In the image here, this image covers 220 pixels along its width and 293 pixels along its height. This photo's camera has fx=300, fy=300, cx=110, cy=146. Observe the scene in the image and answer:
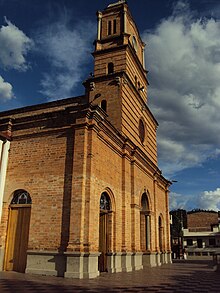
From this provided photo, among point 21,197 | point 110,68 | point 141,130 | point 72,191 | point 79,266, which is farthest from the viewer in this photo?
point 141,130

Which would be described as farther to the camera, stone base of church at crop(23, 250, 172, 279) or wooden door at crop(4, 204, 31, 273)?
wooden door at crop(4, 204, 31, 273)

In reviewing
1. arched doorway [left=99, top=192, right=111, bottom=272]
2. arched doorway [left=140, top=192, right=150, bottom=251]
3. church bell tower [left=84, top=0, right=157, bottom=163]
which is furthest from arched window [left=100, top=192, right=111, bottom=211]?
arched doorway [left=140, top=192, right=150, bottom=251]

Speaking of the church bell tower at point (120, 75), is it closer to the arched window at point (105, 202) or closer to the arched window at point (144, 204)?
the arched window at point (144, 204)

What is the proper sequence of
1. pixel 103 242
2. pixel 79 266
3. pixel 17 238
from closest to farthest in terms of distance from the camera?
pixel 79 266 < pixel 17 238 < pixel 103 242

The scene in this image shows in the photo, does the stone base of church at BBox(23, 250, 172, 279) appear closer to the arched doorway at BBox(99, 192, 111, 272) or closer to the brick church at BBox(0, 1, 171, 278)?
the brick church at BBox(0, 1, 171, 278)

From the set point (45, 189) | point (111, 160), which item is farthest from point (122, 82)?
point (45, 189)

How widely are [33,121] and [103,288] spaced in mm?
8108

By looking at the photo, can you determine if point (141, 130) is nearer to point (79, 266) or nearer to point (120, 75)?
point (120, 75)

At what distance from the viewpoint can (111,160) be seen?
1475 cm

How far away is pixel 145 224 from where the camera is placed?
63.5ft

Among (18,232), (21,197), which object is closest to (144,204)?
(21,197)

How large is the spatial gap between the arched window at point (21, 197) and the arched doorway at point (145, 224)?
8.67m

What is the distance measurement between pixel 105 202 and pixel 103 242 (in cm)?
181

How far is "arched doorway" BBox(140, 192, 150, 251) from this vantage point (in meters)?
18.9
